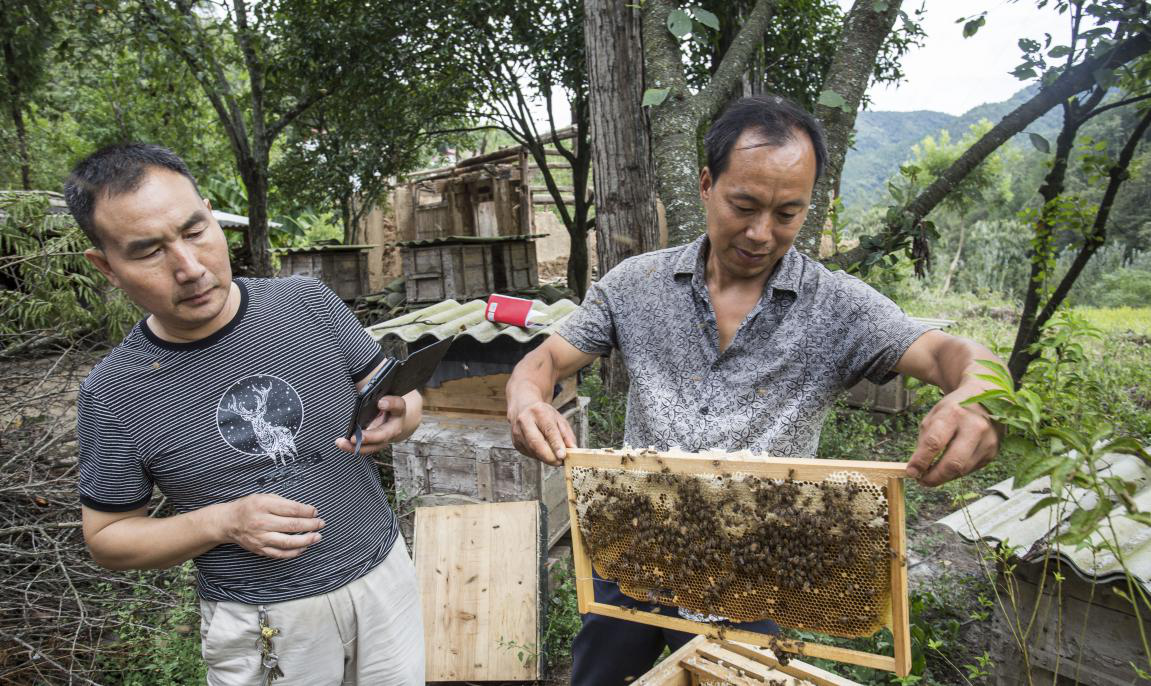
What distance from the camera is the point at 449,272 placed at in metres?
9.91

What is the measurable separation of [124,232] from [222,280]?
26cm

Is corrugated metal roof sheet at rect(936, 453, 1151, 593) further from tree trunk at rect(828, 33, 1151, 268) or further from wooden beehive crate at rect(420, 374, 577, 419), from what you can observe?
wooden beehive crate at rect(420, 374, 577, 419)

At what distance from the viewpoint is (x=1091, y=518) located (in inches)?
54.9

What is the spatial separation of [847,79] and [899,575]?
Result: 149 inches

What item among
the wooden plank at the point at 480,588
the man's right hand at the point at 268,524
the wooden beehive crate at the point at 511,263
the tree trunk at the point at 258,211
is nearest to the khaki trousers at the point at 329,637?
the man's right hand at the point at 268,524

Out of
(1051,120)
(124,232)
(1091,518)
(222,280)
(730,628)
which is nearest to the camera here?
(1091,518)

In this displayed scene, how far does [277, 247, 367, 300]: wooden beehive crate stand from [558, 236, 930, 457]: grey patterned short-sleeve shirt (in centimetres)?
1049

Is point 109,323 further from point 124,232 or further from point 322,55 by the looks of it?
point 322,55

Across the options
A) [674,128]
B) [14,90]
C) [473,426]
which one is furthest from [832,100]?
[14,90]

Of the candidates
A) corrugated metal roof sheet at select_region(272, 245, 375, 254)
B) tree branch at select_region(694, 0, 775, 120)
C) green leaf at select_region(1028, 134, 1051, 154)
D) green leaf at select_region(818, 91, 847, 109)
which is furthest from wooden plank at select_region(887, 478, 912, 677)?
corrugated metal roof sheet at select_region(272, 245, 375, 254)

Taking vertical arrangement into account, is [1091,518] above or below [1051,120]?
below

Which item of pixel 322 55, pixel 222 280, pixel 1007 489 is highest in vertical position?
pixel 322 55

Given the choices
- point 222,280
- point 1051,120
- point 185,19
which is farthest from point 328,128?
point 1051,120

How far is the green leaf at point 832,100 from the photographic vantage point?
4363 mm
